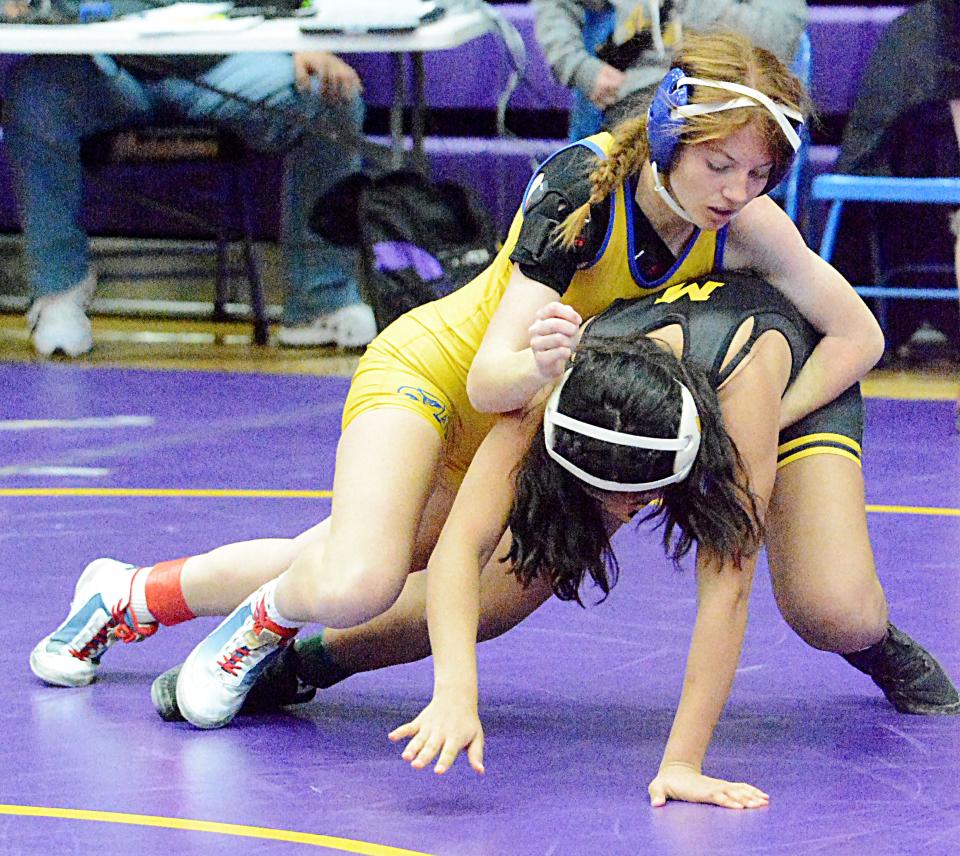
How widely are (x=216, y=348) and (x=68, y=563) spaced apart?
2.70 meters

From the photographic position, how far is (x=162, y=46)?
5602 millimetres

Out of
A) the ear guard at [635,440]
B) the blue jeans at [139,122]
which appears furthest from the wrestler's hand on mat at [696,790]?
the blue jeans at [139,122]

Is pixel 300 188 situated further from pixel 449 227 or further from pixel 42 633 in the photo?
pixel 42 633

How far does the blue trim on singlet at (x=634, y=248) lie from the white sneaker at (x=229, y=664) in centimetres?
73

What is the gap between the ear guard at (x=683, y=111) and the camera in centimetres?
250

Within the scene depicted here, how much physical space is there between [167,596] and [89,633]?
15 centimetres

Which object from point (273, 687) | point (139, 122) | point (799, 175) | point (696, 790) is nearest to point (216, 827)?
point (273, 687)

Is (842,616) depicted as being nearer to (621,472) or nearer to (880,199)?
(621,472)

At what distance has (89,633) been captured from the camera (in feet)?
9.80

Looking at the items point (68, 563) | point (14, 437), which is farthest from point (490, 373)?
point (14, 437)

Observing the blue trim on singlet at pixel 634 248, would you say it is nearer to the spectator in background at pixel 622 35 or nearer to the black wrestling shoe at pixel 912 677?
the black wrestling shoe at pixel 912 677

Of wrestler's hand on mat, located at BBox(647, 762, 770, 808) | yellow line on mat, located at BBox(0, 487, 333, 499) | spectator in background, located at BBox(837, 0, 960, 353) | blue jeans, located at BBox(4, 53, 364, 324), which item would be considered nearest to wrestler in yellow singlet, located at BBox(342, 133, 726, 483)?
wrestler's hand on mat, located at BBox(647, 762, 770, 808)

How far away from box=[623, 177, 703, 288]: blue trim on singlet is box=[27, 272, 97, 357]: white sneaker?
3643 mm

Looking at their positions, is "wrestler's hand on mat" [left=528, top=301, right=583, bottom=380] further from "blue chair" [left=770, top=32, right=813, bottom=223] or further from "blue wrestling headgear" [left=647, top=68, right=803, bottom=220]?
"blue chair" [left=770, top=32, right=813, bottom=223]
